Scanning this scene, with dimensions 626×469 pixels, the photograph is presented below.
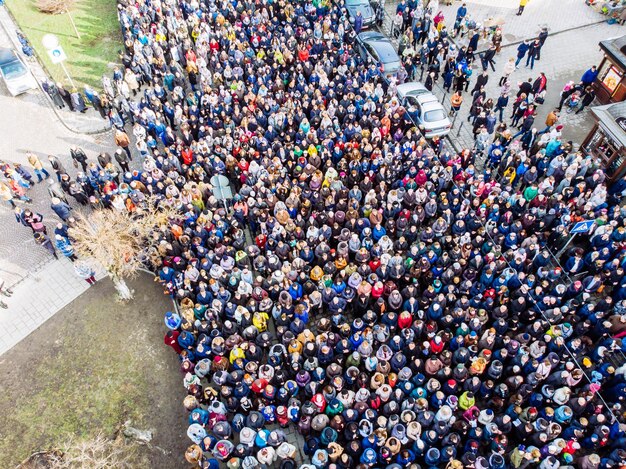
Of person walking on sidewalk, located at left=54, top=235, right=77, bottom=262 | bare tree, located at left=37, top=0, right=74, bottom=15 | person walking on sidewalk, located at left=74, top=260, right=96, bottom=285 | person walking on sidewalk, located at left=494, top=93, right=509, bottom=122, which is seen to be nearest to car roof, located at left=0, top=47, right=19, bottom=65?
bare tree, located at left=37, top=0, right=74, bottom=15

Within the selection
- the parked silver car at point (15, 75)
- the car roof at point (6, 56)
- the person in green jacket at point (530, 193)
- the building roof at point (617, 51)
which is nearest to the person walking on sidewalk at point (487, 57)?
the building roof at point (617, 51)

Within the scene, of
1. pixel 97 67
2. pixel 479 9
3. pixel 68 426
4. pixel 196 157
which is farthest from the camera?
pixel 479 9

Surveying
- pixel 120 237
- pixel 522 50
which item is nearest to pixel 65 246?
pixel 120 237

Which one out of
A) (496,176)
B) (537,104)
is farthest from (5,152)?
(537,104)

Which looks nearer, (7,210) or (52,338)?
(52,338)

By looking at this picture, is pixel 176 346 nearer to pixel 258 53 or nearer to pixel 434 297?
pixel 434 297

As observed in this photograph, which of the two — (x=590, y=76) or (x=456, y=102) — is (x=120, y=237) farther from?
(x=590, y=76)

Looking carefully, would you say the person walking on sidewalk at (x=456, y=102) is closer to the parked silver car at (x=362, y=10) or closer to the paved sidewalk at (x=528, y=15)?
the paved sidewalk at (x=528, y=15)
